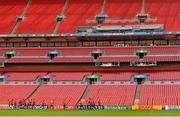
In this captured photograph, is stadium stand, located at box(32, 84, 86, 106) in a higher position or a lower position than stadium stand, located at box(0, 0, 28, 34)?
lower

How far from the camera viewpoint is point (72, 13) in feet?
265

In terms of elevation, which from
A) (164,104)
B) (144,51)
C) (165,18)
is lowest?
(164,104)

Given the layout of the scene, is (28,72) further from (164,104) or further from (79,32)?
(164,104)

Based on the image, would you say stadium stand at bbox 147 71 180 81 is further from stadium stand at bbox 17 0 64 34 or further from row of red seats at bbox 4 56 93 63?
stadium stand at bbox 17 0 64 34

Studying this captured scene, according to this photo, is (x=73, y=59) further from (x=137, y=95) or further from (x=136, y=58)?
(x=137, y=95)

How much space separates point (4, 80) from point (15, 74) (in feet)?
7.23

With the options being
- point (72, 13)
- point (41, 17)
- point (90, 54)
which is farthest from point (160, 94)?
point (41, 17)

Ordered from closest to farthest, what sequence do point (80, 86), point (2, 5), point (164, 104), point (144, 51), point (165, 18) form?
1. point (164, 104)
2. point (80, 86)
3. point (144, 51)
4. point (165, 18)
5. point (2, 5)

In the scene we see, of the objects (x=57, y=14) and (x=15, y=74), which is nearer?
(x=15, y=74)

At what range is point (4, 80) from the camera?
70.6 m

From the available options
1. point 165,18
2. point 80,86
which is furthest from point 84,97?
point 165,18

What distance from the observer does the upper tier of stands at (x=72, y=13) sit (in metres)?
76.7

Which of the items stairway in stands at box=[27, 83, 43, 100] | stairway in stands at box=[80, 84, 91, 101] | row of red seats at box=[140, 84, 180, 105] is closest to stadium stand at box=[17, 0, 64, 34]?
stairway in stands at box=[27, 83, 43, 100]

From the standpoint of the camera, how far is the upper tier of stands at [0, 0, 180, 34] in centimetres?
7669
